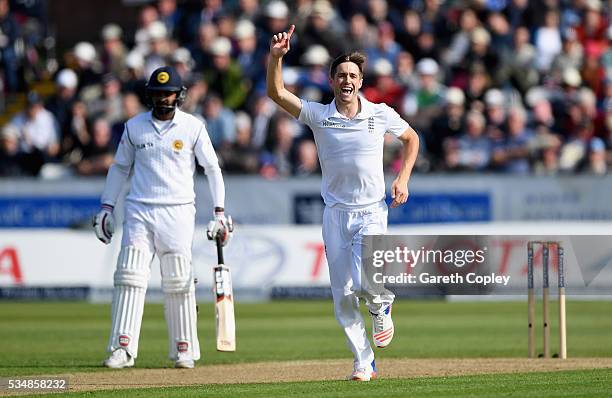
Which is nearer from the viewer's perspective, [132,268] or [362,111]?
[362,111]

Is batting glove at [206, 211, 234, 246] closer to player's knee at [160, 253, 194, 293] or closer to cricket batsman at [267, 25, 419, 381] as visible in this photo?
player's knee at [160, 253, 194, 293]

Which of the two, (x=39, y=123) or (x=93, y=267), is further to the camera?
(x=39, y=123)

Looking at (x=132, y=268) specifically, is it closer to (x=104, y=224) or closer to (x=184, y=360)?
(x=104, y=224)

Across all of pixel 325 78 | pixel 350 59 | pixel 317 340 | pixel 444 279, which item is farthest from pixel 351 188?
pixel 325 78

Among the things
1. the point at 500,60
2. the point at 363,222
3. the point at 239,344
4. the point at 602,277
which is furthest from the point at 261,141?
the point at 363,222

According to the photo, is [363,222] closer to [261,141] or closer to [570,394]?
[570,394]

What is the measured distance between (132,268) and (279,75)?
293 centimetres

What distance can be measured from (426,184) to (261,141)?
2904mm

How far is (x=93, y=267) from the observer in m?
21.5

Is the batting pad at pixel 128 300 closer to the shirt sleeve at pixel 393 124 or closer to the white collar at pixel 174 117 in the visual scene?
the white collar at pixel 174 117

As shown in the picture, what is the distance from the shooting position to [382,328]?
11109 millimetres

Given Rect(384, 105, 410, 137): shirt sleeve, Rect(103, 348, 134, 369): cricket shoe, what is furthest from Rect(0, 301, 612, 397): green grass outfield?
Rect(384, 105, 410, 137): shirt sleeve

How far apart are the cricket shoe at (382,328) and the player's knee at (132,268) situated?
9.01 feet

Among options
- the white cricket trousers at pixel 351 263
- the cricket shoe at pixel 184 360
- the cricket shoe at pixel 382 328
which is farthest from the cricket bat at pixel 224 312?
the cricket shoe at pixel 184 360
